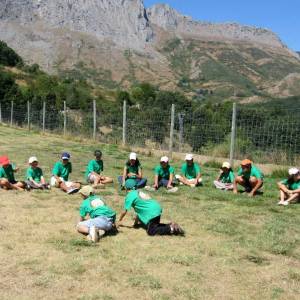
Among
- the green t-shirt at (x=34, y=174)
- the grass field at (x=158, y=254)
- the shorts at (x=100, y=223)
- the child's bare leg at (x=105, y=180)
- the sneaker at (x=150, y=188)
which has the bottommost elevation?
the grass field at (x=158, y=254)

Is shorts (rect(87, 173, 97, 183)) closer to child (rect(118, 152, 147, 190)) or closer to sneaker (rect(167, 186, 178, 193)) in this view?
child (rect(118, 152, 147, 190))

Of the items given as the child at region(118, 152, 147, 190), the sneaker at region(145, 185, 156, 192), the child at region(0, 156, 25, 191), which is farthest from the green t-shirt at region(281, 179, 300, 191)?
the child at region(0, 156, 25, 191)

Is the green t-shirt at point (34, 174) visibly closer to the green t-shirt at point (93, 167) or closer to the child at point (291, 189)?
the green t-shirt at point (93, 167)

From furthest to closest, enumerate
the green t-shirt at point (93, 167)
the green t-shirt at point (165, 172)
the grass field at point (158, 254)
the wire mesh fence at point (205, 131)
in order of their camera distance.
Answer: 1. the wire mesh fence at point (205, 131)
2. the green t-shirt at point (93, 167)
3. the green t-shirt at point (165, 172)
4. the grass field at point (158, 254)

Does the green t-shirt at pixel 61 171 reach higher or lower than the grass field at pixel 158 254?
higher

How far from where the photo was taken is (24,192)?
10.5 meters

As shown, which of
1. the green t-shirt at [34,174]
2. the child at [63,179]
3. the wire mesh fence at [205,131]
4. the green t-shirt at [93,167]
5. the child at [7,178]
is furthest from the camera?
the wire mesh fence at [205,131]

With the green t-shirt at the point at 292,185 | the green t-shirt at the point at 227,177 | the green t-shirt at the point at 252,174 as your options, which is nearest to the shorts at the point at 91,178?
the green t-shirt at the point at 227,177

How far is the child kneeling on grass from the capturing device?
7.17 meters

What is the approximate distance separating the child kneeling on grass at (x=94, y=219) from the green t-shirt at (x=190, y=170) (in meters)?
4.70

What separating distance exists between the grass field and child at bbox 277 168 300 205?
0.87 ft

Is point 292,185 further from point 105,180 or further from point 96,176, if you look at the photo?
point 96,176

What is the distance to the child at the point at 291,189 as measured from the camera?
33.1ft

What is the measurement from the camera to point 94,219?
7.43m
